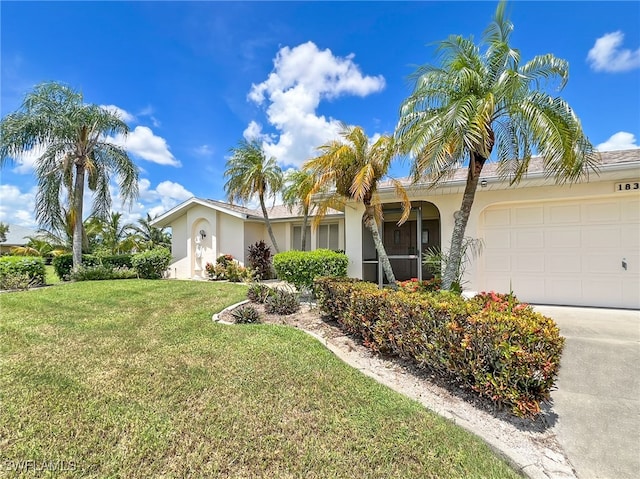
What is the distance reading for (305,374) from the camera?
441 cm

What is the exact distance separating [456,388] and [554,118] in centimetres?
515

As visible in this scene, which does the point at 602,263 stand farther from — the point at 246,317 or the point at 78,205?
the point at 78,205

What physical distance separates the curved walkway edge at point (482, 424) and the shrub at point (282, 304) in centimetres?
274

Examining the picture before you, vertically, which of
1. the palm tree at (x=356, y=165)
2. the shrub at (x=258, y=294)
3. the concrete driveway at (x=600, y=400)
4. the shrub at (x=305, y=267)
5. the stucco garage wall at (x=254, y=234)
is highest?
the palm tree at (x=356, y=165)

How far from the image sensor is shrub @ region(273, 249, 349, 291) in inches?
370

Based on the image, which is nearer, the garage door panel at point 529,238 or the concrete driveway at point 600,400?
the concrete driveway at point 600,400

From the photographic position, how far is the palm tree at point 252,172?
15.5 meters

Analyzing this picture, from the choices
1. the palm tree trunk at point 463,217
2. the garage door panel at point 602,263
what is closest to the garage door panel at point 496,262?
the garage door panel at point 602,263

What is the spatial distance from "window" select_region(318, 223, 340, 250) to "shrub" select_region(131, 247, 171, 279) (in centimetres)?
824

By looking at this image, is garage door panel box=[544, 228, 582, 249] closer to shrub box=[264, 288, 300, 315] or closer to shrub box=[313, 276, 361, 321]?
shrub box=[313, 276, 361, 321]

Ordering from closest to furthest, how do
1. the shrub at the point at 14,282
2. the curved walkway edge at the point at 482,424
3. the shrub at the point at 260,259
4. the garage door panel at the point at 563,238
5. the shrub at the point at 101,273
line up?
the curved walkway edge at the point at 482,424 → the garage door panel at the point at 563,238 → the shrub at the point at 14,282 → the shrub at the point at 101,273 → the shrub at the point at 260,259

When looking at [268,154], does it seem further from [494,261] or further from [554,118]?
[554,118]

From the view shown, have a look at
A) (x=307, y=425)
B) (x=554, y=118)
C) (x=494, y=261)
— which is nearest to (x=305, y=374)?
(x=307, y=425)

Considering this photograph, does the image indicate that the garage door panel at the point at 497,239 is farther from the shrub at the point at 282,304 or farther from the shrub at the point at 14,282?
the shrub at the point at 14,282
